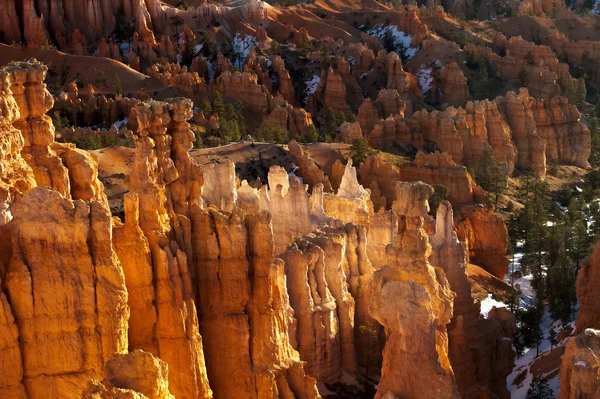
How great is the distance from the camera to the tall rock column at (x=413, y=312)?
1655cm

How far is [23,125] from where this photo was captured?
20.6m

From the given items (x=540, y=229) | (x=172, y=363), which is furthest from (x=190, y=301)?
(x=540, y=229)

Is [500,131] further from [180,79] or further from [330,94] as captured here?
[180,79]

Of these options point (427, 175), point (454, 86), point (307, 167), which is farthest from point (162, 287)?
point (454, 86)

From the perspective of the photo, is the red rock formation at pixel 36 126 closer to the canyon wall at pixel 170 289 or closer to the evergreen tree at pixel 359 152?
the canyon wall at pixel 170 289

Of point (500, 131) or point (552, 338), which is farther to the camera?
point (500, 131)

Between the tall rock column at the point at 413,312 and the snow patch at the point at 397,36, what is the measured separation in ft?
272

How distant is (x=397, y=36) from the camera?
103 meters

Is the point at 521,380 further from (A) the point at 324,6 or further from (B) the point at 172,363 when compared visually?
(A) the point at 324,6

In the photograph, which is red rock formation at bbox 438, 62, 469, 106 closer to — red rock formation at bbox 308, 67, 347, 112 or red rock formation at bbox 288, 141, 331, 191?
red rock formation at bbox 308, 67, 347, 112

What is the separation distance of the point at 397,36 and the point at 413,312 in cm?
8890

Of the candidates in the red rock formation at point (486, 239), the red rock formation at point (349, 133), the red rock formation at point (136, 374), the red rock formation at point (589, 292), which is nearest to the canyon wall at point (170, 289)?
the red rock formation at point (136, 374)

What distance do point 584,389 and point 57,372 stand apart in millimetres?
8363

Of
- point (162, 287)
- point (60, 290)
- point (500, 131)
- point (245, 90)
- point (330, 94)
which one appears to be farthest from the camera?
point (330, 94)
